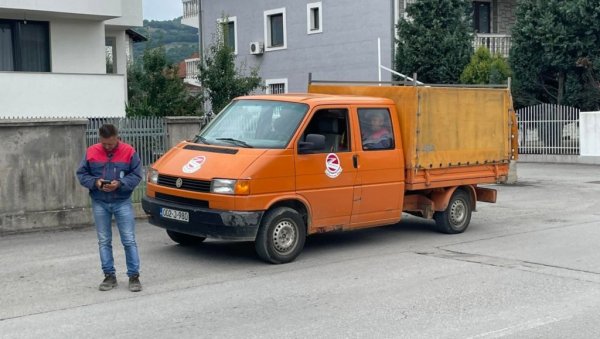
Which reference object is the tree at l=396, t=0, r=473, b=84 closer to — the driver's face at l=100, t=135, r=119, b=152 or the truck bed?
the truck bed

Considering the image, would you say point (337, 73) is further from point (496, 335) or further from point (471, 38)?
point (496, 335)

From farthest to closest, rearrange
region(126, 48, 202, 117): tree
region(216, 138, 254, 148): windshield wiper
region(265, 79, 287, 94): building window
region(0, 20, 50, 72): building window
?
1. region(265, 79, 287, 94): building window
2. region(0, 20, 50, 72): building window
3. region(126, 48, 202, 117): tree
4. region(216, 138, 254, 148): windshield wiper

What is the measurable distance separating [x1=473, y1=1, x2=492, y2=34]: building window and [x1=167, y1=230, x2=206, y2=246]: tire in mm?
24018

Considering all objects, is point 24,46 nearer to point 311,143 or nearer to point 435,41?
point 435,41

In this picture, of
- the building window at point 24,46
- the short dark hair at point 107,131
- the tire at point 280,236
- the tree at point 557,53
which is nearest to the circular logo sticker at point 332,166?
the tire at point 280,236

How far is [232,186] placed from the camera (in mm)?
8711

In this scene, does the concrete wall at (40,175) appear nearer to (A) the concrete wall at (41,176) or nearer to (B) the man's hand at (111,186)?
(A) the concrete wall at (41,176)

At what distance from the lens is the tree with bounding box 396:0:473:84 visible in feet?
86.9

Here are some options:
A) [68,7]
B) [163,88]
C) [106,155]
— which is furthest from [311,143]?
[68,7]

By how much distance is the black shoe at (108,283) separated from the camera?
25.6 ft

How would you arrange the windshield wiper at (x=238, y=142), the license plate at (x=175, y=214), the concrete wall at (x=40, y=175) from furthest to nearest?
the concrete wall at (x=40, y=175) → the windshield wiper at (x=238, y=142) → the license plate at (x=175, y=214)

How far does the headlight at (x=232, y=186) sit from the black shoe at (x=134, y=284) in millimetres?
1470

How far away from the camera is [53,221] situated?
11742mm

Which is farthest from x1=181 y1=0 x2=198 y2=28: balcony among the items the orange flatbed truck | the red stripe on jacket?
the red stripe on jacket
